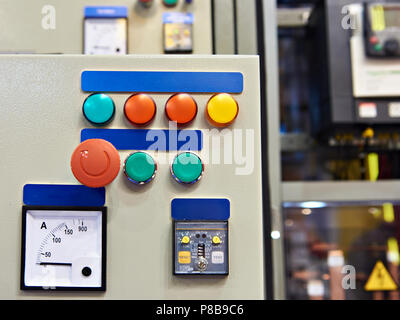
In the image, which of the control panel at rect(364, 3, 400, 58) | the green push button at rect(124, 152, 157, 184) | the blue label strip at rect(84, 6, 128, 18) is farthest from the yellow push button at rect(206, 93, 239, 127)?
the control panel at rect(364, 3, 400, 58)

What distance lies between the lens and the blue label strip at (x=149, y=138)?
663mm

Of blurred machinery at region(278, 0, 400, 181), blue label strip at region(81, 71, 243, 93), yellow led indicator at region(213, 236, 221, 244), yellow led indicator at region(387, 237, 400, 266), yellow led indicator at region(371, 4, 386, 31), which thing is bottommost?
yellow led indicator at region(387, 237, 400, 266)

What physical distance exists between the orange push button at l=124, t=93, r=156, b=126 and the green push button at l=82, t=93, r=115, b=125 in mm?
31

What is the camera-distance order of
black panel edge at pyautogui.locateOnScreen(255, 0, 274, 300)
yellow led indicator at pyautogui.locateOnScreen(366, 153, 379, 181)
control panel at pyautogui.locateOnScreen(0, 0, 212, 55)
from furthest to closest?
yellow led indicator at pyautogui.locateOnScreen(366, 153, 379, 181)
black panel edge at pyautogui.locateOnScreen(255, 0, 274, 300)
control panel at pyautogui.locateOnScreen(0, 0, 212, 55)

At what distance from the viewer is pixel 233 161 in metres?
0.67

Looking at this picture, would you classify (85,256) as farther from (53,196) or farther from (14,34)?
(14,34)

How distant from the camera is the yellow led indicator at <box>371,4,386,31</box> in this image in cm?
125

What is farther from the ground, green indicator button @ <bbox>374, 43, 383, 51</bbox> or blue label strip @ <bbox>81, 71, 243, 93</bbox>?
green indicator button @ <bbox>374, 43, 383, 51</bbox>

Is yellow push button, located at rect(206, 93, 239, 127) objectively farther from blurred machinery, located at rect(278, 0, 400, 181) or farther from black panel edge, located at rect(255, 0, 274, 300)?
blurred machinery, located at rect(278, 0, 400, 181)

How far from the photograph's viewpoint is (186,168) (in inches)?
25.7

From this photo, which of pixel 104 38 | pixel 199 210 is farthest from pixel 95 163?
pixel 104 38

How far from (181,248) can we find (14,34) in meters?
0.70

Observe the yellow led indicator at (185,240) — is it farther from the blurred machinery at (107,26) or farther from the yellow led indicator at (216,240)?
the blurred machinery at (107,26)
